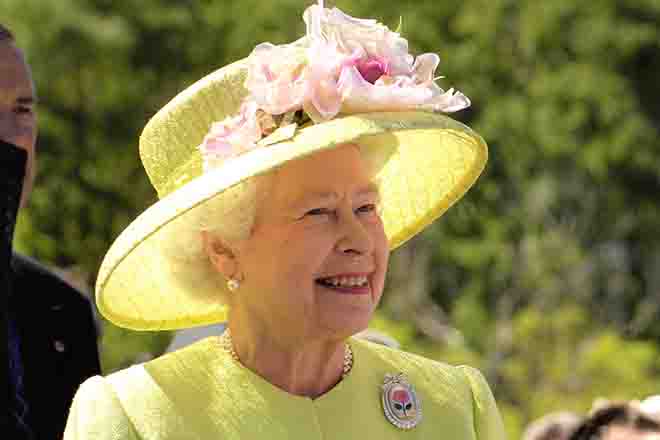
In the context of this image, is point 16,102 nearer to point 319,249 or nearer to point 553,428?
point 319,249

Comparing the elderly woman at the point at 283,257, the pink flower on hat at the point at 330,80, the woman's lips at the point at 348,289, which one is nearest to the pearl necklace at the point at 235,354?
the elderly woman at the point at 283,257

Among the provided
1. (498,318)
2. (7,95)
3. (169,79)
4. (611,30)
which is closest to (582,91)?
Result: (611,30)

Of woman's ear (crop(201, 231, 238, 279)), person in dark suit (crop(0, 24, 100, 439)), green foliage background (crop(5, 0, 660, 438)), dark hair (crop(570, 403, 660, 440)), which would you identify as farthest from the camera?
green foliage background (crop(5, 0, 660, 438))

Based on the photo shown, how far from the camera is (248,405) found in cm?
303

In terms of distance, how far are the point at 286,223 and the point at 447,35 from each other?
48.7 feet

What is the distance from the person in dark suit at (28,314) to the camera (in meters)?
3.31

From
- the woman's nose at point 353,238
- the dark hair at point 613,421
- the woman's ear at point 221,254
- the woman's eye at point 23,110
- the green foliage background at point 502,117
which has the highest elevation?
the woman's eye at point 23,110

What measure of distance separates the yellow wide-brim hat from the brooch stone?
1.04ft

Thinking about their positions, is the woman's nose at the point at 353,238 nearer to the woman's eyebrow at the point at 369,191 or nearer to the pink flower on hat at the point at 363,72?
the woman's eyebrow at the point at 369,191

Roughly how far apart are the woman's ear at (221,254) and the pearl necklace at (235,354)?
12cm

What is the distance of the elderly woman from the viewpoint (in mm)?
2926

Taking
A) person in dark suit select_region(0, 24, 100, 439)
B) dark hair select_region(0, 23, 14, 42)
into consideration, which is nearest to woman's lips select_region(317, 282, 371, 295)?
person in dark suit select_region(0, 24, 100, 439)

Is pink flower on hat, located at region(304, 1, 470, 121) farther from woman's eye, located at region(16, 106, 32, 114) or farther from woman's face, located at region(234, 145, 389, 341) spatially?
woman's eye, located at region(16, 106, 32, 114)

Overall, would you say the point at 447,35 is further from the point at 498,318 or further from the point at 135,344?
the point at 135,344
